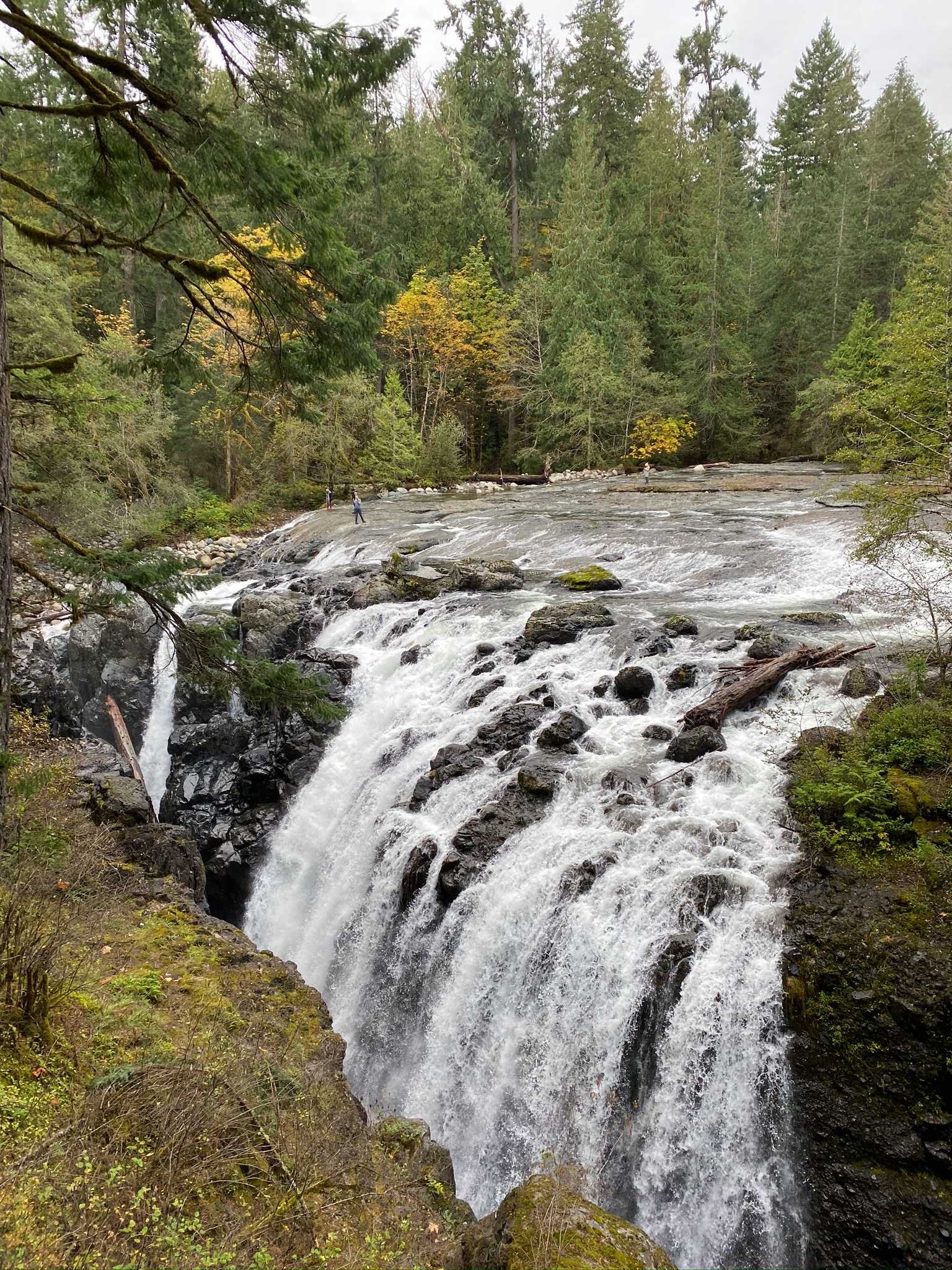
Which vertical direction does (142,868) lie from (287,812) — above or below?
above

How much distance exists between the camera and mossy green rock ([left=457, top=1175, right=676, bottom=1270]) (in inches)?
121

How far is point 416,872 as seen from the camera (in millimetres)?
7500

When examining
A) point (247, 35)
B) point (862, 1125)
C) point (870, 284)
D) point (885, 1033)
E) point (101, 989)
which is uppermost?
point (870, 284)

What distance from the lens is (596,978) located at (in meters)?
5.68

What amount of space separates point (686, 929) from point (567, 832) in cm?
164

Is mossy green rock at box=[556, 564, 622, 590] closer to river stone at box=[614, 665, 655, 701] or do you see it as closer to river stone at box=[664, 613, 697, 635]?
river stone at box=[664, 613, 697, 635]

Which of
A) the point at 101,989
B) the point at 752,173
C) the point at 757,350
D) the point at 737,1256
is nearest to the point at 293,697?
the point at 101,989

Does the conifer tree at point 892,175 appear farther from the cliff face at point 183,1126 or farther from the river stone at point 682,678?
the cliff face at point 183,1126

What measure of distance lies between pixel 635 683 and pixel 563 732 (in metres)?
A: 1.33

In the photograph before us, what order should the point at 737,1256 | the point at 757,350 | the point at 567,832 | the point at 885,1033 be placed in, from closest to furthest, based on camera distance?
the point at 737,1256 → the point at 885,1033 → the point at 567,832 → the point at 757,350

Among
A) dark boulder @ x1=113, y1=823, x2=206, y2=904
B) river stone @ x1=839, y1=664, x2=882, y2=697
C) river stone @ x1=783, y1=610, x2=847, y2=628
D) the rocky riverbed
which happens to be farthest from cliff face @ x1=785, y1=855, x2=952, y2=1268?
dark boulder @ x1=113, y1=823, x2=206, y2=904

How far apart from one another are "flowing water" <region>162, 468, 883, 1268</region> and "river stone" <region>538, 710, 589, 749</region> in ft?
0.60

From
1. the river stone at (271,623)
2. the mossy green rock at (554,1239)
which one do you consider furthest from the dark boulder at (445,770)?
the river stone at (271,623)

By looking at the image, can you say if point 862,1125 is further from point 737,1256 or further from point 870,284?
point 870,284
